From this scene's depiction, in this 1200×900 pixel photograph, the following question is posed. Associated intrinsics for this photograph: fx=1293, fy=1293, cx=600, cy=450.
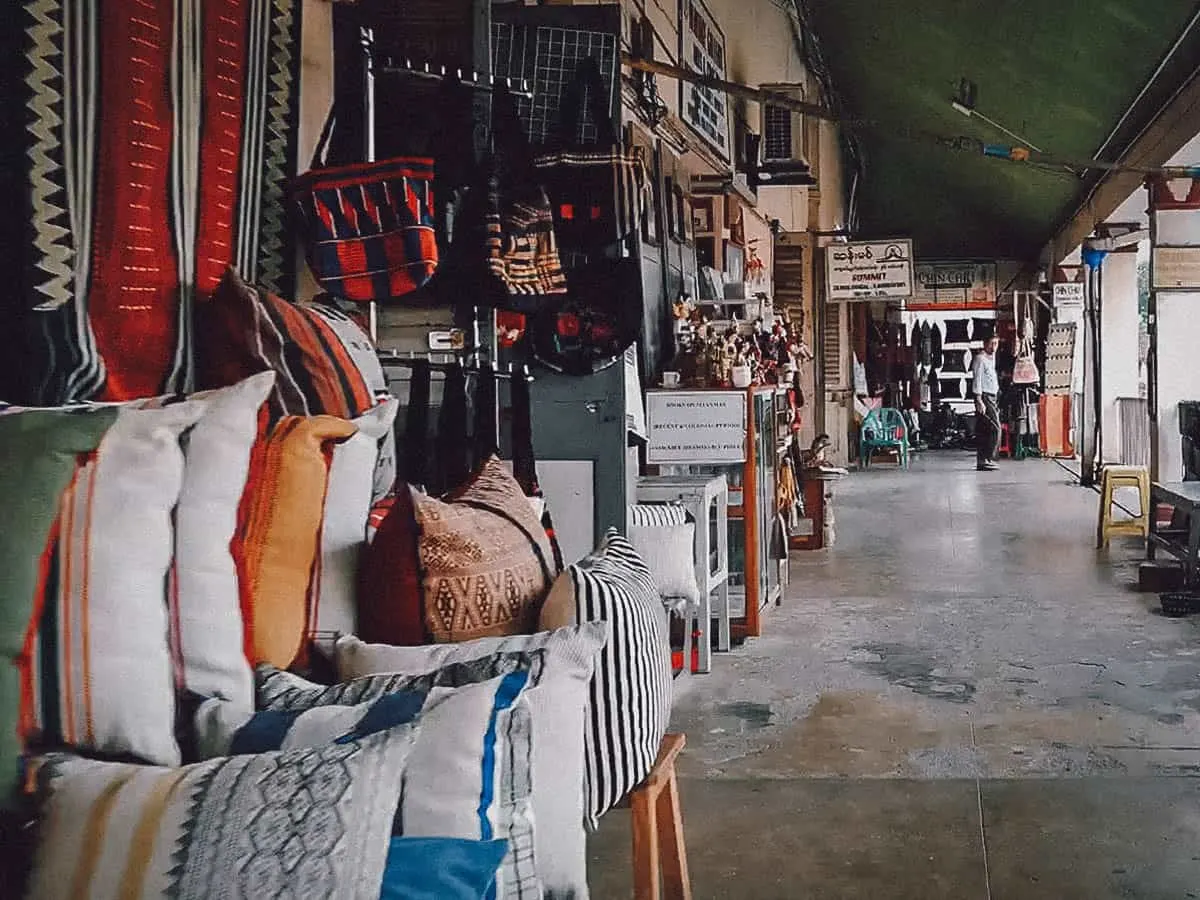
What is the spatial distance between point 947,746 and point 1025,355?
13.5 meters

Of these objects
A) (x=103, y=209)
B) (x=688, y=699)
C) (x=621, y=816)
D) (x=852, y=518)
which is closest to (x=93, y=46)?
(x=103, y=209)

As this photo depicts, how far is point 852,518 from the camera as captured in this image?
9.65 metres

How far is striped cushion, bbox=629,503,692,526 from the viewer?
3.96 m

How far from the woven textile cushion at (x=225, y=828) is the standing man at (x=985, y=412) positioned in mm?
13633

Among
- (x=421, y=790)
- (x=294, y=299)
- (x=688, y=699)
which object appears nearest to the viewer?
(x=421, y=790)

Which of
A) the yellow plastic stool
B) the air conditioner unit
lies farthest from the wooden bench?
the air conditioner unit

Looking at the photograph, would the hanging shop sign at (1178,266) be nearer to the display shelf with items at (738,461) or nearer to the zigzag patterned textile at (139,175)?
the display shelf with items at (738,461)

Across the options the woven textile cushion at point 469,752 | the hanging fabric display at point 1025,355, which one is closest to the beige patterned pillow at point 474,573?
the woven textile cushion at point 469,752

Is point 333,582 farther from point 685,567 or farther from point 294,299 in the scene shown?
point 685,567

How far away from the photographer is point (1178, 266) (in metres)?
7.82

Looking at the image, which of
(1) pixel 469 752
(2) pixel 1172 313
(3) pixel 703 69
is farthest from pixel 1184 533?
(1) pixel 469 752

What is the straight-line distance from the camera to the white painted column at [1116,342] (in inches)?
476

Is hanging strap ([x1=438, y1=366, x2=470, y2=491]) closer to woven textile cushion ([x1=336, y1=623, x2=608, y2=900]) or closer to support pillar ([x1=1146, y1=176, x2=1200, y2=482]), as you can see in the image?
woven textile cushion ([x1=336, y1=623, x2=608, y2=900])

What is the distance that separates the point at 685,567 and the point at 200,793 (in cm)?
246
